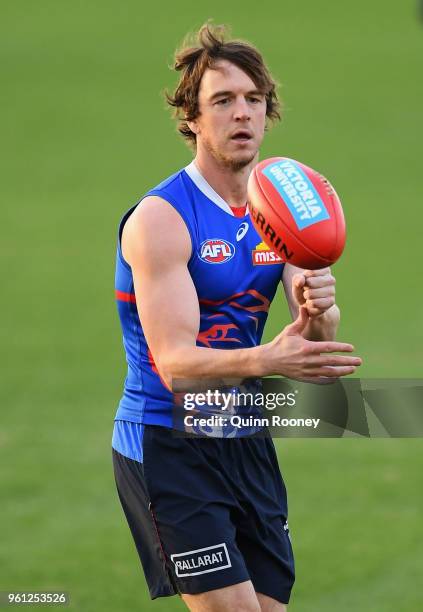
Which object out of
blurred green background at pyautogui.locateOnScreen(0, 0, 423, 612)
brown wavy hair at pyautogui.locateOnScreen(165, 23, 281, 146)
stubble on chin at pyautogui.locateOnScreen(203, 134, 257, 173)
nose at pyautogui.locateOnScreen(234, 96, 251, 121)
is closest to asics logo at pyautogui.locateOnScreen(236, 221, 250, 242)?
stubble on chin at pyautogui.locateOnScreen(203, 134, 257, 173)

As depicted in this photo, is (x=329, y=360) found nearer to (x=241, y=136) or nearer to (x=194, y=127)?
(x=241, y=136)

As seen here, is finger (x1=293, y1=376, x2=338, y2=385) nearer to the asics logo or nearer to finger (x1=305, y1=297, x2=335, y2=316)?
finger (x1=305, y1=297, x2=335, y2=316)

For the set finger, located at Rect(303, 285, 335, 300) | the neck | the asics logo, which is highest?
the neck

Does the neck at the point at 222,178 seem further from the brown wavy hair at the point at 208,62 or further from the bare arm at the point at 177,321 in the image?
the bare arm at the point at 177,321

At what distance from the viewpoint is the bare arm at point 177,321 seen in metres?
5.94

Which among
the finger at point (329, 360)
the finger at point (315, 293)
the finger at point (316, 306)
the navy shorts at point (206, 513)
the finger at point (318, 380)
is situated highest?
the finger at point (315, 293)

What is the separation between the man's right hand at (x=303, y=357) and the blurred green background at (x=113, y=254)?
13.9 feet

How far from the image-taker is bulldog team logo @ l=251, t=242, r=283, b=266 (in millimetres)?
6836

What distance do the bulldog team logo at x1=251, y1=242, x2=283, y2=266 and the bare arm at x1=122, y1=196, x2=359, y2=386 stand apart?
0.42 meters

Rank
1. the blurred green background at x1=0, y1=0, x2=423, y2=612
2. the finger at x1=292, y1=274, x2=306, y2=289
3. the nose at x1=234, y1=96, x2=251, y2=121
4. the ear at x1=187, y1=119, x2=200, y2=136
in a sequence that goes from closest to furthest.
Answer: the finger at x1=292, y1=274, x2=306, y2=289 < the nose at x1=234, y1=96, x2=251, y2=121 < the ear at x1=187, y1=119, x2=200, y2=136 < the blurred green background at x1=0, y1=0, x2=423, y2=612

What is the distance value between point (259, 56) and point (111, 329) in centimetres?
1192

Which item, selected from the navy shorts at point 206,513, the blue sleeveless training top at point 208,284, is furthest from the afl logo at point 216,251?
the navy shorts at point 206,513

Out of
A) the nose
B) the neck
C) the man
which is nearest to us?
the man

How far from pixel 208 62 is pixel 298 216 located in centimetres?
128
